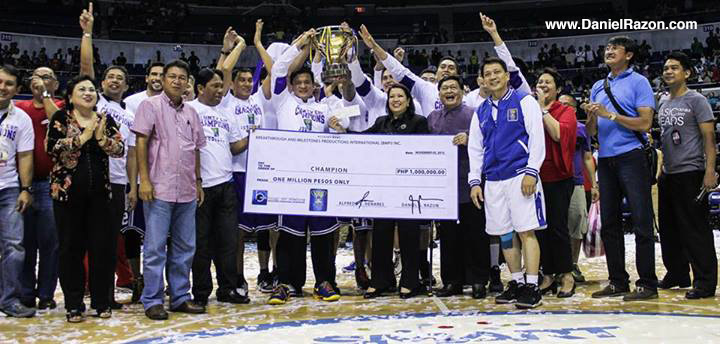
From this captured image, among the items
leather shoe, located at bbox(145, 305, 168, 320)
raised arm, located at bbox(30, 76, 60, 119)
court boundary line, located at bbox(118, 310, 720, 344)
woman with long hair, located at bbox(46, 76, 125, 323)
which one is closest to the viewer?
court boundary line, located at bbox(118, 310, 720, 344)

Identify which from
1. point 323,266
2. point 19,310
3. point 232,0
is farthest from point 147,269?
point 232,0

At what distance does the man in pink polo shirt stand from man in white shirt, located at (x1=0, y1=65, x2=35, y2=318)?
2.67 ft

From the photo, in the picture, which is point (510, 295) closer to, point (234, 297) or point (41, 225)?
point (234, 297)

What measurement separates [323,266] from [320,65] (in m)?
1.90

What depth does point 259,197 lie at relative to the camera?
545 centimetres

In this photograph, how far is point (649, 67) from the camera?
837 inches

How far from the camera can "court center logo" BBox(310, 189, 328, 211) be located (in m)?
5.48

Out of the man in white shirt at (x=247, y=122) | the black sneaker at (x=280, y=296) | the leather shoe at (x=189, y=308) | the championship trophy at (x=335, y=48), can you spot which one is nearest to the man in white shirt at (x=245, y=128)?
the man in white shirt at (x=247, y=122)

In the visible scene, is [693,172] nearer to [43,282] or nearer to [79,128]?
[79,128]

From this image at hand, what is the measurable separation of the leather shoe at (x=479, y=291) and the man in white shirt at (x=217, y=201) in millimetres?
1713

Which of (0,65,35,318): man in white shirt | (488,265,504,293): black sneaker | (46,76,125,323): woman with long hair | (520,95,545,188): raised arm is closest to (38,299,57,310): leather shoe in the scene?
(0,65,35,318): man in white shirt

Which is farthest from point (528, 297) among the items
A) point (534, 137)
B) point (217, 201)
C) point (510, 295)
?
point (217, 201)

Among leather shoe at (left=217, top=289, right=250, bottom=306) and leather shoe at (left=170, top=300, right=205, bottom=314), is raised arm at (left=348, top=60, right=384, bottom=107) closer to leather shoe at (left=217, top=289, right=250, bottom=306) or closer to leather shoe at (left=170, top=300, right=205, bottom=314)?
leather shoe at (left=217, top=289, right=250, bottom=306)

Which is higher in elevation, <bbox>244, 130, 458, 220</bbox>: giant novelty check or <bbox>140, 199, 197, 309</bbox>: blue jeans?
<bbox>244, 130, 458, 220</bbox>: giant novelty check
